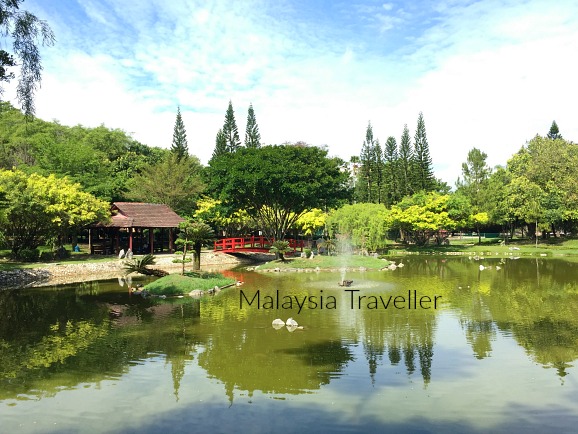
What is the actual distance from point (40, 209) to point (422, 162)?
45.4 m

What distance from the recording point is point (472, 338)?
1135 cm

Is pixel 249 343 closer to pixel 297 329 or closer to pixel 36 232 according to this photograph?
pixel 297 329

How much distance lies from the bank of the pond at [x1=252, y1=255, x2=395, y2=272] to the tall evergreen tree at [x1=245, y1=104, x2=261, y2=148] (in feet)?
100

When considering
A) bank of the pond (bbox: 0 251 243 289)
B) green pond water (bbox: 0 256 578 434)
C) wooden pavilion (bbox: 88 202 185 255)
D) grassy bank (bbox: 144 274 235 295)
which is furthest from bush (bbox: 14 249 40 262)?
grassy bank (bbox: 144 274 235 295)

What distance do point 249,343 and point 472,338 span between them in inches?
224

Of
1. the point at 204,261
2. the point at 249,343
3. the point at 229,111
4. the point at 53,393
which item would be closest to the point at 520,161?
the point at 229,111

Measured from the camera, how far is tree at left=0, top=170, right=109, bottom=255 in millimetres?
26016

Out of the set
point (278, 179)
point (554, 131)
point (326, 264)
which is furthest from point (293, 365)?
point (554, 131)

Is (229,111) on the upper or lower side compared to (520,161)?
upper

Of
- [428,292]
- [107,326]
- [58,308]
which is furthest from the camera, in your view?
[428,292]

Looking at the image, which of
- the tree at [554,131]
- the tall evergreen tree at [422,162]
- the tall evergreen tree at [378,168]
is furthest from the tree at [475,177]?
the tree at [554,131]

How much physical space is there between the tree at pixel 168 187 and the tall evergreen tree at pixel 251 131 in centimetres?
1301

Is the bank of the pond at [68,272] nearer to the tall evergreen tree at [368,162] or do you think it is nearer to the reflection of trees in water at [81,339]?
the reflection of trees in water at [81,339]

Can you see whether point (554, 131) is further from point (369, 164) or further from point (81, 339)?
point (81, 339)
